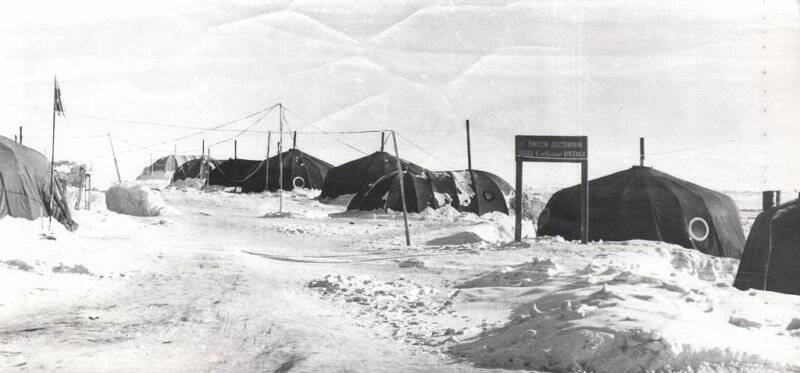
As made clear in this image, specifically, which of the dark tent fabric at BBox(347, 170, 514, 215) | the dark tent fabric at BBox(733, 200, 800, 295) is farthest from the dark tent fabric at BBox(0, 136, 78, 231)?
the dark tent fabric at BBox(733, 200, 800, 295)

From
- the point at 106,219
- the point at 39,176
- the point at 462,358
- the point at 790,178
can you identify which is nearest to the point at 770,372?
the point at 462,358

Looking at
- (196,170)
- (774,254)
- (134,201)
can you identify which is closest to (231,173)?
(196,170)

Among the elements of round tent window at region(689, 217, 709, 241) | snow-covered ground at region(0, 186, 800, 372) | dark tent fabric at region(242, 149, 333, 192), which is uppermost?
dark tent fabric at region(242, 149, 333, 192)

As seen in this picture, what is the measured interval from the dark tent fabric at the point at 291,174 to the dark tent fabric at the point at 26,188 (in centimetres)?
2684

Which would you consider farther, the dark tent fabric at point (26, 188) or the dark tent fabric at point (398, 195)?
the dark tent fabric at point (398, 195)

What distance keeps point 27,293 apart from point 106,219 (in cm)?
1173

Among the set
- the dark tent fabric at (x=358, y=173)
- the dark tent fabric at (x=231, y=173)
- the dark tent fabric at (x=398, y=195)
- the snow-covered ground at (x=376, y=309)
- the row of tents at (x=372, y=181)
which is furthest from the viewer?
the dark tent fabric at (x=231, y=173)

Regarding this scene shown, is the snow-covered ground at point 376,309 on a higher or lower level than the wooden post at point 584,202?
lower

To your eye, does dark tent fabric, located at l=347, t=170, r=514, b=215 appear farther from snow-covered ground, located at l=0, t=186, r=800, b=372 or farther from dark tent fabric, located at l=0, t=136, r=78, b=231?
dark tent fabric, located at l=0, t=136, r=78, b=231

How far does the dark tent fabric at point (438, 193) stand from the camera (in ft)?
104

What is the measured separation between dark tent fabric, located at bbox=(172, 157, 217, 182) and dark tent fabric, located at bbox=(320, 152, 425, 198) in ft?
68.9

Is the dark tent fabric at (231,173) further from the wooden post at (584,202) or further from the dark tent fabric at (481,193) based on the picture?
the wooden post at (584,202)

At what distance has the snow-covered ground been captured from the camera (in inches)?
281

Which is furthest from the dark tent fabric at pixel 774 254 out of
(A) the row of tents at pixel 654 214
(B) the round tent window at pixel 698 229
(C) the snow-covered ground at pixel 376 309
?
(B) the round tent window at pixel 698 229
